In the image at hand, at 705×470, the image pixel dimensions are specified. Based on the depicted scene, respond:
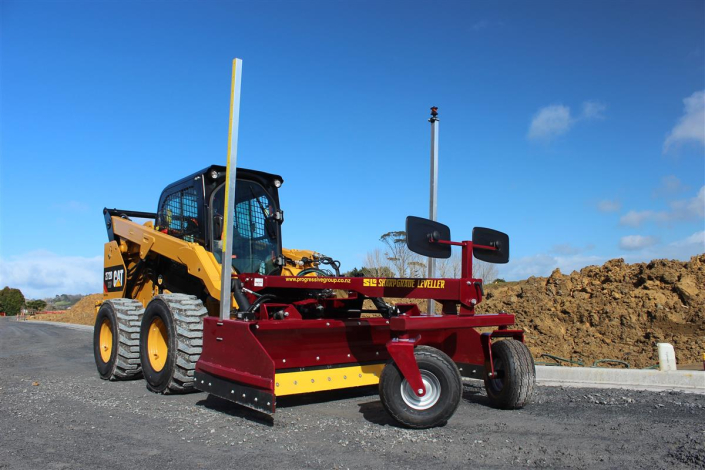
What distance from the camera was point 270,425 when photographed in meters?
5.41

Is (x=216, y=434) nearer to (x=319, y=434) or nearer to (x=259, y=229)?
(x=319, y=434)

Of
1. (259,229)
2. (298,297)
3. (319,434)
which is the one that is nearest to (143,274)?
(259,229)

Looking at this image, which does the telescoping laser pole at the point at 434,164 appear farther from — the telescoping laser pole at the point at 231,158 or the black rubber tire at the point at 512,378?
the telescoping laser pole at the point at 231,158

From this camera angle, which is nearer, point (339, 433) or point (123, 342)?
point (339, 433)

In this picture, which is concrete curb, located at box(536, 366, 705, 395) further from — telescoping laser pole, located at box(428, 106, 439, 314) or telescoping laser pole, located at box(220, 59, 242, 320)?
telescoping laser pole, located at box(220, 59, 242, 320)

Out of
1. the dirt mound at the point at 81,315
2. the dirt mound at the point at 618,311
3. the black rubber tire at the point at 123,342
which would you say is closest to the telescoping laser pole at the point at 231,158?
the black rubber tire at the point at 123,342

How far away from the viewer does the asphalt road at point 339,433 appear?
4270 mm

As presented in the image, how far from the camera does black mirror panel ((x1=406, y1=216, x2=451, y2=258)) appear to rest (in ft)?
17.4

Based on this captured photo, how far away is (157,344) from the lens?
7.48 m

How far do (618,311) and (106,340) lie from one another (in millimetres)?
9830

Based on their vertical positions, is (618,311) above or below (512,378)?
above

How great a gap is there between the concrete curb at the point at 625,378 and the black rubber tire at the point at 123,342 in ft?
19.0

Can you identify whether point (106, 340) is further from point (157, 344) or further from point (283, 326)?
point (283, 326)

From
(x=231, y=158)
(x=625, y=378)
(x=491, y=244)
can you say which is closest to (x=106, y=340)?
(x=231, y=158)
